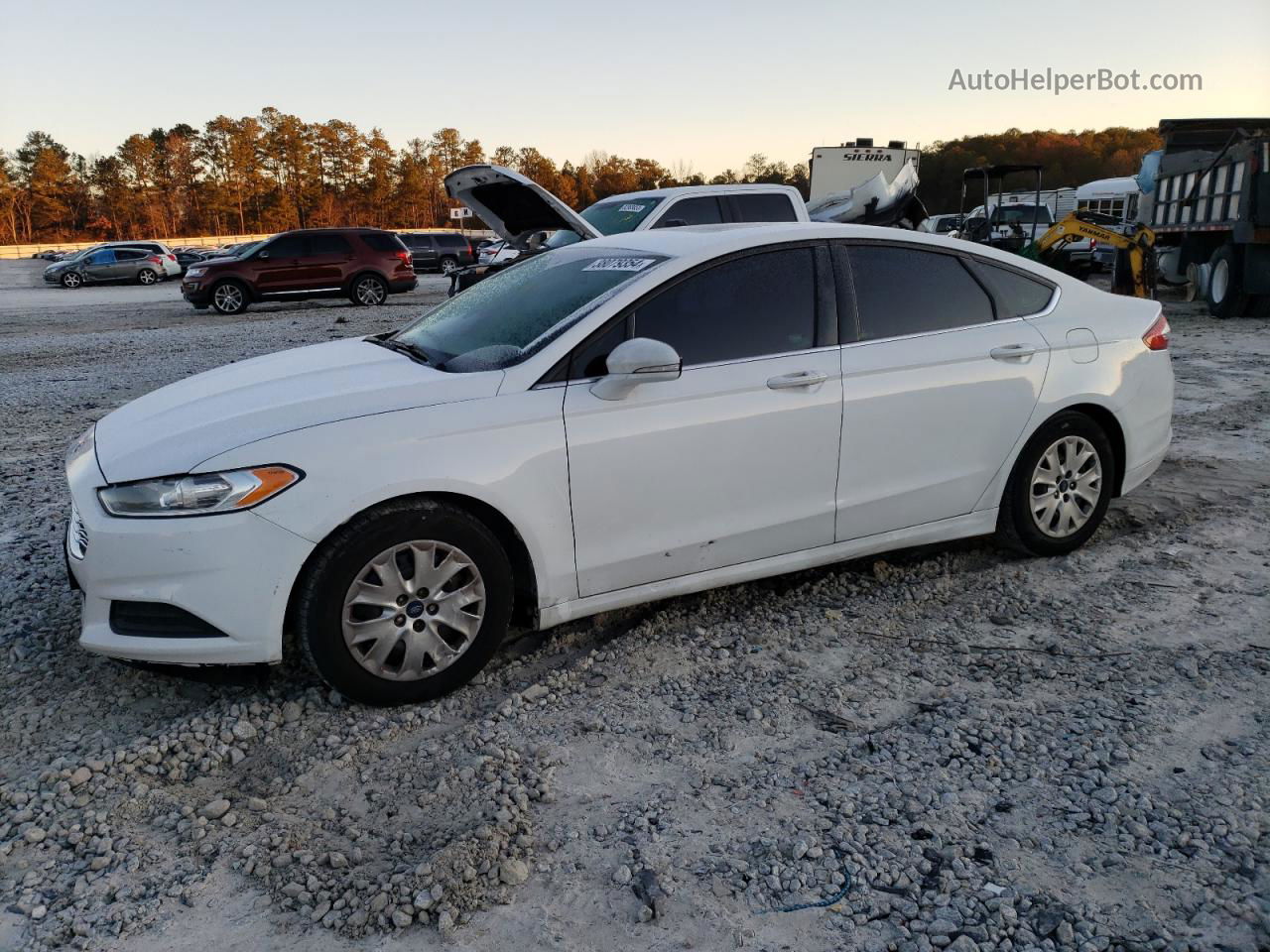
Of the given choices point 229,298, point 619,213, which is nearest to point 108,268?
point 229,298

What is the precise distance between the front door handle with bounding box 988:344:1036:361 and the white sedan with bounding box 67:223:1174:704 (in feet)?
0.05

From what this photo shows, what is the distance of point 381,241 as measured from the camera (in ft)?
67.4

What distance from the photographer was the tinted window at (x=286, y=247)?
1980cm

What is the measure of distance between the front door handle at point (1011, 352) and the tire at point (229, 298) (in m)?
18.4

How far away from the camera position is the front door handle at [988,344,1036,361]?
4227mm

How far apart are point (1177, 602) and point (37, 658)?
461 cm

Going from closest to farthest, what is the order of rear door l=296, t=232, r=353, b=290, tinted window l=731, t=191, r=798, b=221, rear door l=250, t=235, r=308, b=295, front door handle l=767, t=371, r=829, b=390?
front door handle l=767, t=371, r=829, b=390
tinted window l=731, t=191, r=798, b=221
rear door l=250, t=235, r=308, b=295
rear door l=296, t=232, r=353, b=290

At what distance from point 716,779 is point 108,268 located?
36.6m

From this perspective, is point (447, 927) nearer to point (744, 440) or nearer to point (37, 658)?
point (744, 440)

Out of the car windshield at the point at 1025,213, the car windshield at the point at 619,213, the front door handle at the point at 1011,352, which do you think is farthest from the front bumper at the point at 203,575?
the car windshield at the point at 1025,213

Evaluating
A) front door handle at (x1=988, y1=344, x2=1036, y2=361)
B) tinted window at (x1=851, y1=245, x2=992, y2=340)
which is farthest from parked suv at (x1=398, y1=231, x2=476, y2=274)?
front door handle at (x1=988, y1=344, x2=1036, y2=361)

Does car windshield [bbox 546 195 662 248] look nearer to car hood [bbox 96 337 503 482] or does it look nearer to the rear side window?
car hood [bbox 96 337 503 482]

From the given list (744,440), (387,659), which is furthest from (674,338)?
(387,659)

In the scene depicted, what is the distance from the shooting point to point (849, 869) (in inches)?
98.0
